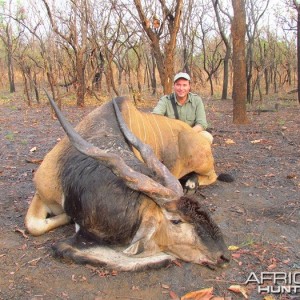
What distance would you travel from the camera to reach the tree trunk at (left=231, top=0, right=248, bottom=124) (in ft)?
27.2

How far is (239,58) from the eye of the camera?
8.59 metres

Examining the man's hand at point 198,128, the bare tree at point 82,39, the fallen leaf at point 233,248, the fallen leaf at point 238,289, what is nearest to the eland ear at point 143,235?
the fallen leaf at point 238,289

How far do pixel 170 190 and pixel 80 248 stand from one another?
2.49 ft

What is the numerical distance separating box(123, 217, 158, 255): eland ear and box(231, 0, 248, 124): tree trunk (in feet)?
22.0

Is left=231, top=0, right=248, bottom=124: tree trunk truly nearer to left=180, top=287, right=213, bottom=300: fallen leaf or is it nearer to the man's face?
the man's face

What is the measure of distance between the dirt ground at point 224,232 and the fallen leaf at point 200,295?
5cm

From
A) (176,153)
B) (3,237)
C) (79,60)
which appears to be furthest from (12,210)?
(79,60)

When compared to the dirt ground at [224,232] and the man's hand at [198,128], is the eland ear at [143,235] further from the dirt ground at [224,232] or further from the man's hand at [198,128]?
the man's hand at [198,128]

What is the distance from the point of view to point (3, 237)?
3.26m

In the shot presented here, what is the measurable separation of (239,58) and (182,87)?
4.05 m

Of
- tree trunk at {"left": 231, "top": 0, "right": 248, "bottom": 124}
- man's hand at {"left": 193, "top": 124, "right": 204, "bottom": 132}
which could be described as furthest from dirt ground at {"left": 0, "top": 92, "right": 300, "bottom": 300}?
tree trunk at {"left": 231, "top": 0, "right": 248, "bottom": 124}

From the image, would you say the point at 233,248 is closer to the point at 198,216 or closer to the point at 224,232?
the point at 224,232

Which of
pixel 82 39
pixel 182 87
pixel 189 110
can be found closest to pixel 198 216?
pixel 182 87

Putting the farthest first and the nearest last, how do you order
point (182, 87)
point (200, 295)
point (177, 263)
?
point (182, 87) < point (177, 263) < point (200, 295)
